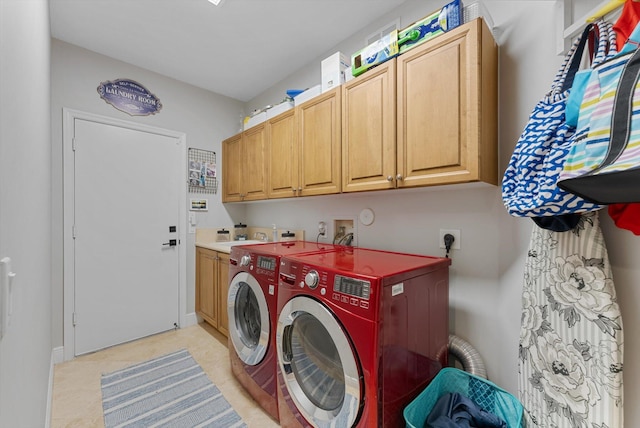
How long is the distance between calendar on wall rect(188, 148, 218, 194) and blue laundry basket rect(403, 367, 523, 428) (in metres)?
2.89

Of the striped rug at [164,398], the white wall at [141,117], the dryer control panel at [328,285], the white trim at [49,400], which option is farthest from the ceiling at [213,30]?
the striped rug at [164,398]

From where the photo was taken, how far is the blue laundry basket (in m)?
1.20

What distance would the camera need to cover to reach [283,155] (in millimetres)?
2328

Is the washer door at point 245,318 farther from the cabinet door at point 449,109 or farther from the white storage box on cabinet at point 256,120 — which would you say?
the white storage box on cabinet at point 256,120

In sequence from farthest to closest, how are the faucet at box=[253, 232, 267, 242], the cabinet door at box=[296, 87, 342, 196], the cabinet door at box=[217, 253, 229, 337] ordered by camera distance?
1. the faucet at box=[253, 232, 267, 242]
2. the cabinet door at box=[217, 253, 229, 337]
3. the cabinet door at box=[296, 87, 342, 196]

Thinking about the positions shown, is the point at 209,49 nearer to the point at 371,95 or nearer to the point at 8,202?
the point at 371,95

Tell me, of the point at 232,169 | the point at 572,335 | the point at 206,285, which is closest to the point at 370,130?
the point at 572,335

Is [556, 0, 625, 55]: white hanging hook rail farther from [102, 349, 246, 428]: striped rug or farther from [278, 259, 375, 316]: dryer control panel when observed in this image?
[102, 349, 246, 428]: striped rug

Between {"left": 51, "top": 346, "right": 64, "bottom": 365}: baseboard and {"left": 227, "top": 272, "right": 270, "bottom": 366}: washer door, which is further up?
{"left": 227, "top": 272, "right": 270, "bottom": 366}: washer door

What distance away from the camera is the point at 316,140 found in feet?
6.57

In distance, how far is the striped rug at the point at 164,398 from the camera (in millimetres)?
1610

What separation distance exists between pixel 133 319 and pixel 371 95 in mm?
3010

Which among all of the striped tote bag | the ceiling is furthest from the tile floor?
the ceiling

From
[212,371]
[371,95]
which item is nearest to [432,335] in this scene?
[371,95]
